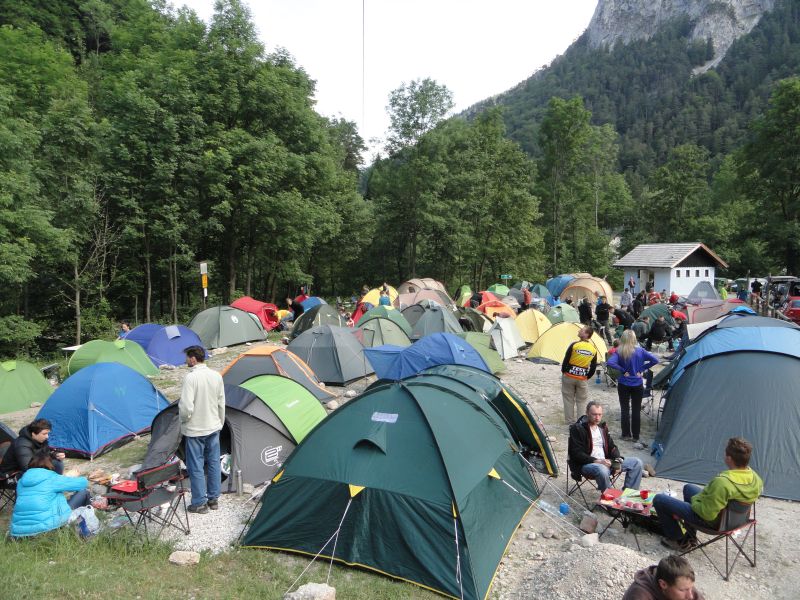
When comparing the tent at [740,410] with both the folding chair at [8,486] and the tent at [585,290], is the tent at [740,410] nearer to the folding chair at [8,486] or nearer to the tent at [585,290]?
the folding chair at [8,486]

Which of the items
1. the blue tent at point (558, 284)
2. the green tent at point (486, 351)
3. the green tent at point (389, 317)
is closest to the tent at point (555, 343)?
the green tent at point (486, 351)

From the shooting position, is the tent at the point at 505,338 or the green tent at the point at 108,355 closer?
the green tent at the point at 108,355

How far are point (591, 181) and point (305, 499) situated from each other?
43.7m

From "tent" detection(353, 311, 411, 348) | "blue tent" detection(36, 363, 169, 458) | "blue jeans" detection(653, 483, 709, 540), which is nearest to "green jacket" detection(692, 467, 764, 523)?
"blue jeans" detection(653, 483, 709, 540)

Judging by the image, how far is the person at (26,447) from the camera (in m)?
5.59

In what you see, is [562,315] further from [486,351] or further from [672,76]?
[672,76]

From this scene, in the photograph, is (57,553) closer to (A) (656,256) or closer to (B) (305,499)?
(B) (305,499)

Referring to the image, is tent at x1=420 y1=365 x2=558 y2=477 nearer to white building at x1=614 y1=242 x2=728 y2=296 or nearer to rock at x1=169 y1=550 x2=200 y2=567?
rock at x1=169 y1=550 x2=200 y2=567

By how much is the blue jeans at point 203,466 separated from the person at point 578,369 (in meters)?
5.50

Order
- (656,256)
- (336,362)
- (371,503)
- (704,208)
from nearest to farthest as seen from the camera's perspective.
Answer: (371,503) < (336,362) < (656,256) < (704,208)

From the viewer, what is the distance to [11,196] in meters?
13.6

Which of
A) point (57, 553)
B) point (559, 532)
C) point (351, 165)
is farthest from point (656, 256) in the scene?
point (57, 553)

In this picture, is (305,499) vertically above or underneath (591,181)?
underneath

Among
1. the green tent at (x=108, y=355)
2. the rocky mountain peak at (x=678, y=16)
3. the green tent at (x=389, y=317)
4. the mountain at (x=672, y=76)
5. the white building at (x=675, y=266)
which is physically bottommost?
the green tent at (x=108, y=355)
